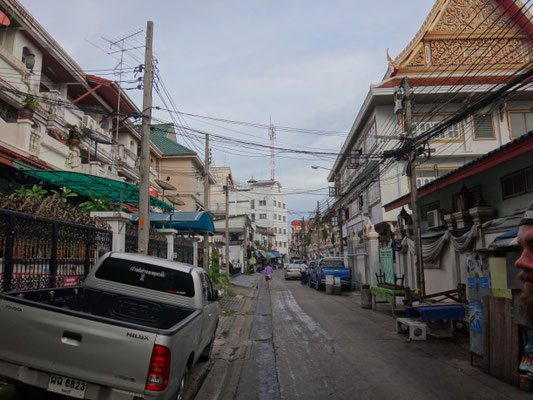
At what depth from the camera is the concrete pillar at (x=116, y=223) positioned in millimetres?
10047

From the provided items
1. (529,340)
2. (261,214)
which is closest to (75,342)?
(529,340)

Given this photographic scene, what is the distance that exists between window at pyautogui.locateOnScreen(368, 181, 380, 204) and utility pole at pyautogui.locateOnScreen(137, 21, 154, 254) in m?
19.4

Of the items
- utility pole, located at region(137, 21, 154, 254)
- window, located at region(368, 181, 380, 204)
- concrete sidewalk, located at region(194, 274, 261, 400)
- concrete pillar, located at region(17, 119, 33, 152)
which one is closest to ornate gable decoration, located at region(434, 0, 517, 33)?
window, located at region(368, 181, 380, 204)

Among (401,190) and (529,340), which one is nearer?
(529,340)

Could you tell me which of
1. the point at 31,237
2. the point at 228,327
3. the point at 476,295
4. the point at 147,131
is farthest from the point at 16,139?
the point at 476,295

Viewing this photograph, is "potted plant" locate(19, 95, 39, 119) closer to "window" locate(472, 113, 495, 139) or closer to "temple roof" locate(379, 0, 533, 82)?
"temple roof" locate(379, 0, 533, 82)

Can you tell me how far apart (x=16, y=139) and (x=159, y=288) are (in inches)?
Answer: 433

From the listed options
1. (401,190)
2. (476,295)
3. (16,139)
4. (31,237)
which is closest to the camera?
(31,237)

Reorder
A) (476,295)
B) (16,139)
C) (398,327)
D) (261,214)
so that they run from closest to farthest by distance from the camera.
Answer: (476,295)
(398,327)
(16,139)
(261,214)

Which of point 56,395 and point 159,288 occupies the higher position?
point 159,288

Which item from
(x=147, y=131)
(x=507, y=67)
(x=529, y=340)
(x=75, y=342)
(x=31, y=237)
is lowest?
(x=529, y=340)

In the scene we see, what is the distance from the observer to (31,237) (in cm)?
659

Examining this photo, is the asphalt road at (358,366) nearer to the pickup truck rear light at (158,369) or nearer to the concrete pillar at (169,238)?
the pickup truck rear light at (158,369)

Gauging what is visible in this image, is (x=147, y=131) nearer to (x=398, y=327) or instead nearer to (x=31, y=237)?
(x=31, y=237)
